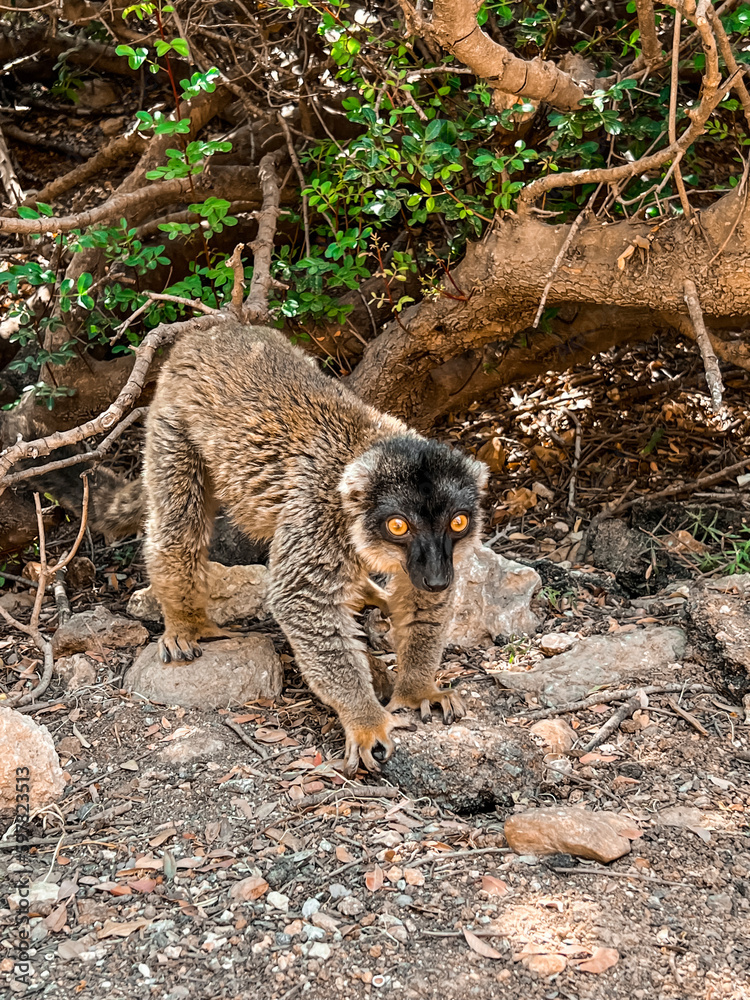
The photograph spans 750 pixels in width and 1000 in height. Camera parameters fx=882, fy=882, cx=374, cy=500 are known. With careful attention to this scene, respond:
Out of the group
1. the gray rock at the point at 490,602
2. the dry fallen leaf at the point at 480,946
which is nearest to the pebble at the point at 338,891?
the dry fallen leaf at the point at 480,946

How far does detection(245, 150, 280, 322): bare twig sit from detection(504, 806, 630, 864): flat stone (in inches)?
145

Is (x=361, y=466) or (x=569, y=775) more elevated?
(x=361, y=466)

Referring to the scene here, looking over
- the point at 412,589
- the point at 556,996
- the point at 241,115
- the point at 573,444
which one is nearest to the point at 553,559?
the point at 573,444

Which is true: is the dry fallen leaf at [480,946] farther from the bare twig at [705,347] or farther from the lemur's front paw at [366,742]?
the bare twig at [705,347]

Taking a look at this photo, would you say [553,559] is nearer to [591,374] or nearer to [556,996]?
[591,374]

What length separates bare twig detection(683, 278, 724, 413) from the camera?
166 inches

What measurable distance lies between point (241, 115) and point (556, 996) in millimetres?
7257

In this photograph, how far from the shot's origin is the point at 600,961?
2953 mm

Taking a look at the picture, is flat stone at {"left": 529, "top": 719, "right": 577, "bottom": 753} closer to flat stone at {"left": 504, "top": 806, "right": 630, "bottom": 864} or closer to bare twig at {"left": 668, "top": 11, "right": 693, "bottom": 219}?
flat stone at {"left": 504, "top": 806, "right": 630, "bottom": 864}

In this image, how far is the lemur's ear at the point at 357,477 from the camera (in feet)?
14.8

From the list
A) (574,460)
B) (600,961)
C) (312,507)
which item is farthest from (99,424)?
(574,460)

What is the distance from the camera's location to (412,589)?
15.6 ft

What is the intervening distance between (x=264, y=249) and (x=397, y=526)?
102 inches

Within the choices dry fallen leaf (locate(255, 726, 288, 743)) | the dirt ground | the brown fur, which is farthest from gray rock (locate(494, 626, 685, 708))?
dry fallen leaf (locate(255, 726, 288, 743))
